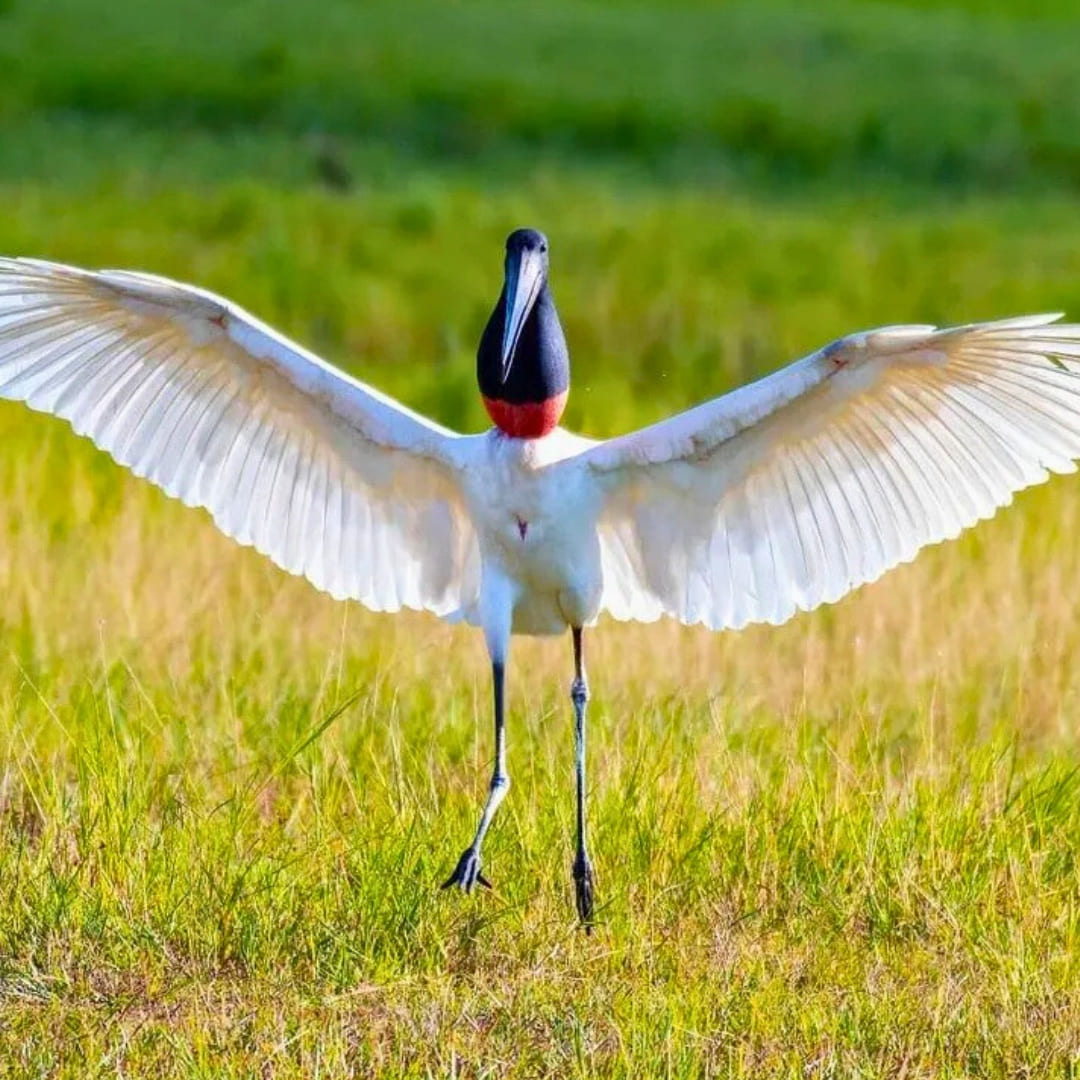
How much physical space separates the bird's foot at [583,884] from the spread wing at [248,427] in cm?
83

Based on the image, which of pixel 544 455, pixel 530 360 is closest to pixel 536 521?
pixel 544 455

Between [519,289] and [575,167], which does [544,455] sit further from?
[575,167]

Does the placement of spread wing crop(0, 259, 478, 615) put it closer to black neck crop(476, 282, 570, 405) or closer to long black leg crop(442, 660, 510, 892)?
black neck crop(476, 282, 570, 405)

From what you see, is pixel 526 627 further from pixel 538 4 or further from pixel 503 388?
pixel 538 4

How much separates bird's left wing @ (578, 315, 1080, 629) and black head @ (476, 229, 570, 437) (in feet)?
0.48

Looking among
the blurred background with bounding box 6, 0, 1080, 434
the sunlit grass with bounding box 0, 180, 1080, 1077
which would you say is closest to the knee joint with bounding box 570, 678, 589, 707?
the sunlit grass with bounding box 0, 180, 1080, 1077

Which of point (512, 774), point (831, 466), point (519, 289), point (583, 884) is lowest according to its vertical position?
point (583, 884)

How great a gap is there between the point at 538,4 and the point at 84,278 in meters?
20.5

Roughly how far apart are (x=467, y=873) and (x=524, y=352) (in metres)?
1.09

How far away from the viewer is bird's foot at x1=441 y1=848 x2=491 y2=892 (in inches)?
206

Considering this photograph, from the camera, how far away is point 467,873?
5246 mm

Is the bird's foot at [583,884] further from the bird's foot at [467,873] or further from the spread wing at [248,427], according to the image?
the spread wing at [248,427]

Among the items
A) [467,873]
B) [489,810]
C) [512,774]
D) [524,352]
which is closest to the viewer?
[467,873]

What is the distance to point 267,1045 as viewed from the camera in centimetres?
453
